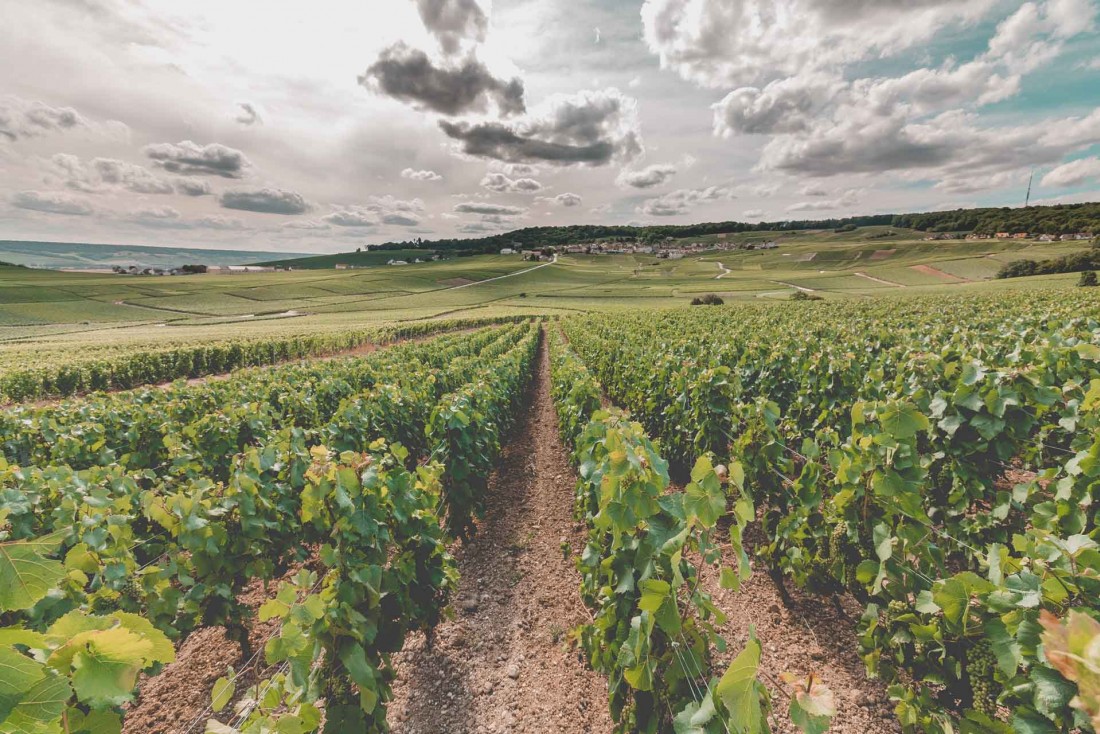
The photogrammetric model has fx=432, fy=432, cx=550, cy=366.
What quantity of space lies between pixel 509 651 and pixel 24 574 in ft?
14.6

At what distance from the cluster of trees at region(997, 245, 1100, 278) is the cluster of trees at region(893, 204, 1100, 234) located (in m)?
53.9

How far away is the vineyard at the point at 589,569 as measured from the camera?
212 centimetres

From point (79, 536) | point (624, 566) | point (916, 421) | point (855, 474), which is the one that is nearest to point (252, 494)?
point (79, 536)

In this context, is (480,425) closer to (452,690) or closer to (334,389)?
(452,690)

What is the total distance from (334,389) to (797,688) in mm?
11388

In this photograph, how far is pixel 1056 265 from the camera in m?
59.6

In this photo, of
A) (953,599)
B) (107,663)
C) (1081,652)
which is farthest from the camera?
(953,599)

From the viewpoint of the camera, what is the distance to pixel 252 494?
4.53 metres

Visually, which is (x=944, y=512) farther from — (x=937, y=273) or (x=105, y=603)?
(x=937, y=273)

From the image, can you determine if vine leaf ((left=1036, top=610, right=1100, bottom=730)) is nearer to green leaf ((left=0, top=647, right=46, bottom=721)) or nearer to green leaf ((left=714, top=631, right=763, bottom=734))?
green leaf ((left=714, top=631, right=763, bottom=734))

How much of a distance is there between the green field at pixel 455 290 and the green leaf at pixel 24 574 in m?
36.7

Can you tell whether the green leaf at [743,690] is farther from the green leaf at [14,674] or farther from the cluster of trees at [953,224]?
the cluster of trees at [953,224]

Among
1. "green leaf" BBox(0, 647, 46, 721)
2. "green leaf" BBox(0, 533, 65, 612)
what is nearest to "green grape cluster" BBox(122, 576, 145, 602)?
"green leaf" BBox(0, 533, 65, 612)

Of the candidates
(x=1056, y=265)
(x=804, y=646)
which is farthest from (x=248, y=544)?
(x=1056, y=265)
